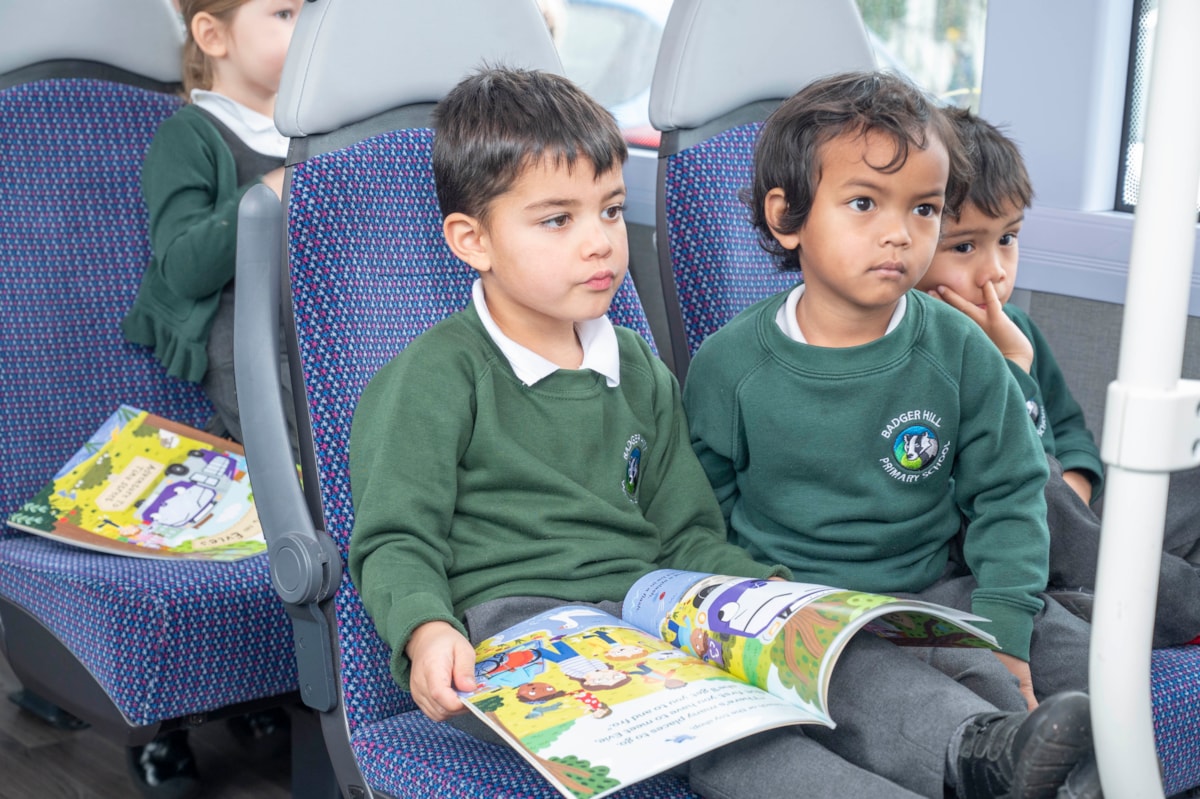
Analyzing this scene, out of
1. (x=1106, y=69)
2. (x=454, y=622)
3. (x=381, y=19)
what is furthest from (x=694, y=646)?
(x=1106, y=69)

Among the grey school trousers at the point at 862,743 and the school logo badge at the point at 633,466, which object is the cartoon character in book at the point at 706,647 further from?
the school logo badge at the point at 633,466

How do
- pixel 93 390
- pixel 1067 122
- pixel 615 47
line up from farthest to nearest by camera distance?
1. pixel 615 47
2. pixel 1067 122
3. pixel 93 390

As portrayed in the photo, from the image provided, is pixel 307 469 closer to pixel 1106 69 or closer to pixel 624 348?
pixel 624 348

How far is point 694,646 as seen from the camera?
1163 millimetres

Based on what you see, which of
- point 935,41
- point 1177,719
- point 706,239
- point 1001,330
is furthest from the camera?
point 935,41

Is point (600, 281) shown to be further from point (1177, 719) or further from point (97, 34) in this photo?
point (97, 34)

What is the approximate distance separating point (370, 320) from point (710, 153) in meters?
0.60

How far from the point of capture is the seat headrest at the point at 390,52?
1.36m

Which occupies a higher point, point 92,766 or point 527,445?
point 527,445

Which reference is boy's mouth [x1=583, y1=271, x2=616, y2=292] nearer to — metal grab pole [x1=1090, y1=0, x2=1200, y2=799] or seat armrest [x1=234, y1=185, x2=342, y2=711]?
seat armrest [x1=234, y1=185, x2=342, y2=711]

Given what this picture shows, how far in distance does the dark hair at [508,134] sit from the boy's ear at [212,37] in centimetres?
79

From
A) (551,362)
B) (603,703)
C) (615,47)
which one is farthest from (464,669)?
(615,47)

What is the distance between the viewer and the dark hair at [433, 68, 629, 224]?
50.3 inches

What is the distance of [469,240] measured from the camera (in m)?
1.34
